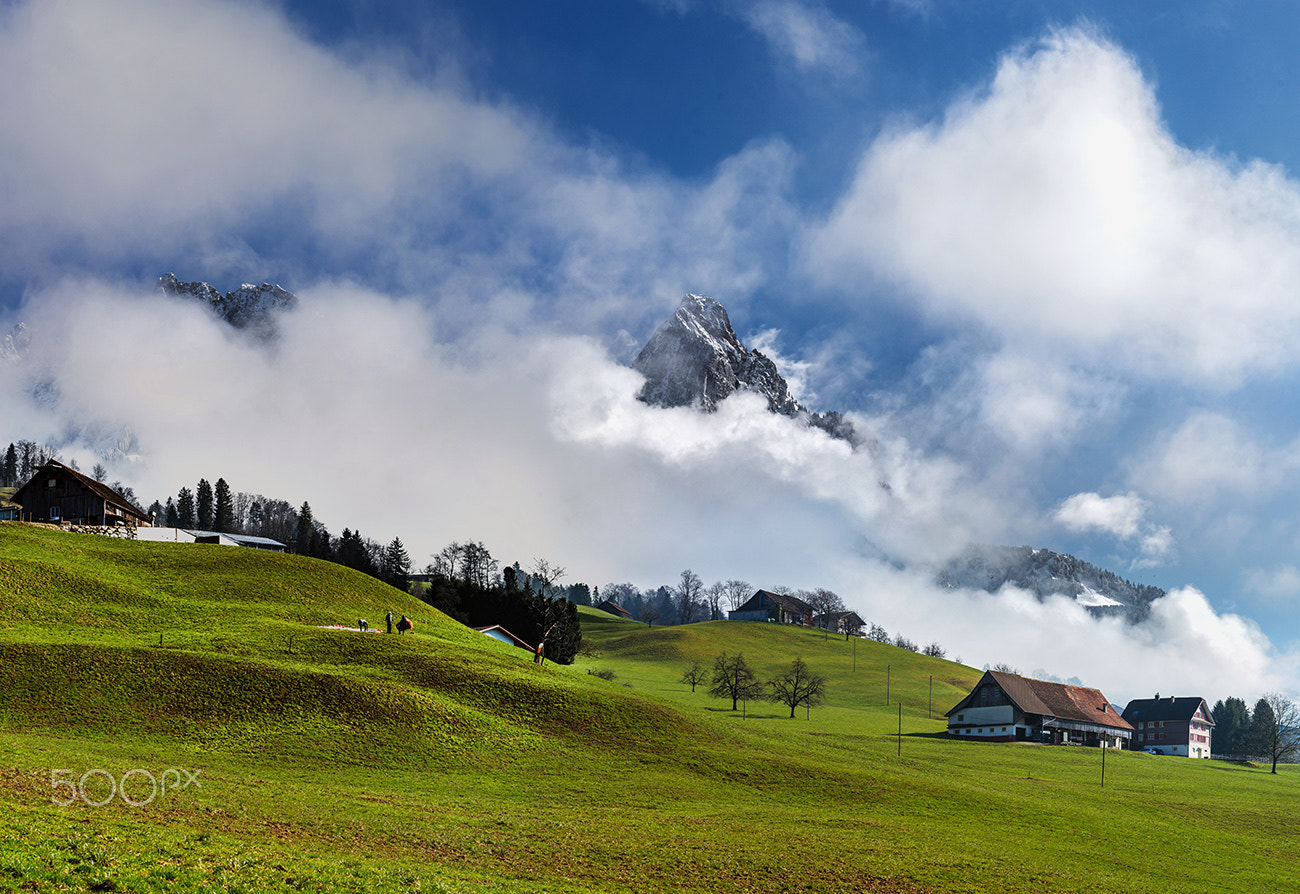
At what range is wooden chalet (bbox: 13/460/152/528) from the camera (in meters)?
99.2

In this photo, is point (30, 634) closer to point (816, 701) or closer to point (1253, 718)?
point (816, 701)

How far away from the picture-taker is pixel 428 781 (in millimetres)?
38188

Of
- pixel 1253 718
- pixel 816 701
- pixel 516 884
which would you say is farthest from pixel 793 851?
pixel 1253 718

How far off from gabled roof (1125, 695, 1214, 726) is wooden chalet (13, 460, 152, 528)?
17861cm

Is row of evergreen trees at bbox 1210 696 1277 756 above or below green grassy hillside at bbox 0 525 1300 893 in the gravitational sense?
below

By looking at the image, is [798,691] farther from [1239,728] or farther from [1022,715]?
[1239,728]

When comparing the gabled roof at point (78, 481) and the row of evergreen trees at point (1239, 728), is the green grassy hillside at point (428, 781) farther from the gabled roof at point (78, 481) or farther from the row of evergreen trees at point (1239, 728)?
the row of evergreen trees at point (1239, 728)

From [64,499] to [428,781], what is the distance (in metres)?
86.3

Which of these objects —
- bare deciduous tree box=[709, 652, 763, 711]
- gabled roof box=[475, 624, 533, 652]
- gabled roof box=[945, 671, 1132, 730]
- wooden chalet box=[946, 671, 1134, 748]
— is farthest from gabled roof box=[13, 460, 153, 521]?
gabled roof box=[945, 671, 1132, 730]

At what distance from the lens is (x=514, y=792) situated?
37.7m

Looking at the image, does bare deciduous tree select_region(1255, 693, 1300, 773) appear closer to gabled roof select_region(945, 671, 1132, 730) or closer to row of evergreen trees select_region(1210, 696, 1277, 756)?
row of evergreen trees select_region(1210, 696, 1277, 756)

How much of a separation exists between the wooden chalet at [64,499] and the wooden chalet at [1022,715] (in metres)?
113

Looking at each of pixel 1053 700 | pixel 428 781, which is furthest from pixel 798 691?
pixel 428 781

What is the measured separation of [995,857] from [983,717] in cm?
9078
